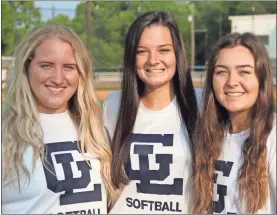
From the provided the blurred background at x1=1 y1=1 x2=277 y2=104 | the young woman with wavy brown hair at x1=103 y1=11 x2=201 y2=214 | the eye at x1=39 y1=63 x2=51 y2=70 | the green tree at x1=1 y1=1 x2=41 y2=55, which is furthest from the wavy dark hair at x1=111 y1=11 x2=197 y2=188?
the green tree at x1=1 y1=1 x2=41 y2=55

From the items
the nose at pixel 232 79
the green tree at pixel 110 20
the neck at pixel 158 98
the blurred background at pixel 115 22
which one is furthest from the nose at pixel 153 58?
the green tree at pixel 110 20

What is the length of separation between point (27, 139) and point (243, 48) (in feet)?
3.81

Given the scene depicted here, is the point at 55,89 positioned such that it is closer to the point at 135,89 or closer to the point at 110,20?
the point at 135,89

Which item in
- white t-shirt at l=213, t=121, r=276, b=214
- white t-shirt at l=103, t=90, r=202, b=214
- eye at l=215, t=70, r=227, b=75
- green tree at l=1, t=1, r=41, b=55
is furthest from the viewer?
green tree at l=1, t=1, r=41, b=55

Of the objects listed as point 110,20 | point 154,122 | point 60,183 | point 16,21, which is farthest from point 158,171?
point 110,20

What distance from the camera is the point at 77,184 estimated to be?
2.16m

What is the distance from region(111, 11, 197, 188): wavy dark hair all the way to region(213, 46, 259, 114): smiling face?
0.37m

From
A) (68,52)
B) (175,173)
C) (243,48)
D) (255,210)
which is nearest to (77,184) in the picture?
(175,173)

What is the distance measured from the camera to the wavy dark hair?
7.86 feet

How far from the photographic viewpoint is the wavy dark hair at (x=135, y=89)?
2396 millimetres

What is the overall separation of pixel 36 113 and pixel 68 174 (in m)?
0.35

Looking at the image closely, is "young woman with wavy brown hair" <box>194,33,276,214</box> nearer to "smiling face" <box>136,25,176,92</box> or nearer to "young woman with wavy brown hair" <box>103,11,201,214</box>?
"young woman with wavy brown hair" <box>103,11,201,214</box>

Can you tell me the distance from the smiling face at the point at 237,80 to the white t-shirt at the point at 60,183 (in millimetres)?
764

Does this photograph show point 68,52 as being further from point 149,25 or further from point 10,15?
point 10,15
